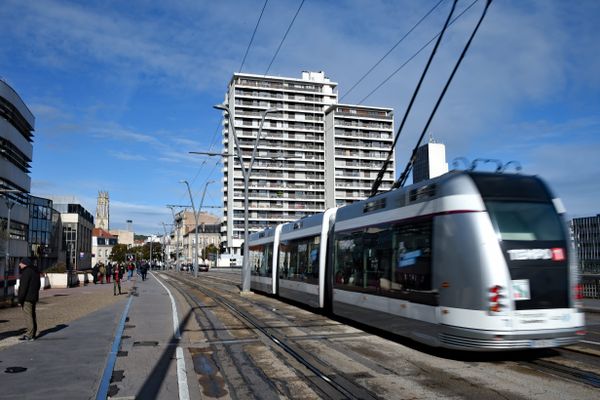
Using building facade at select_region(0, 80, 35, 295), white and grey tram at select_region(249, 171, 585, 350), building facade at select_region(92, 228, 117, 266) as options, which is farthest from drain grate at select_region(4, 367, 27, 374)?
building facade at select_region(92, 228, 117, 266)

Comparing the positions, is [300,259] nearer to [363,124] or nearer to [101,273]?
[101,273]

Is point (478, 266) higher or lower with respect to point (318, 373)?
higher

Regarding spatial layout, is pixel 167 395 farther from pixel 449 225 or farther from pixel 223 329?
pixel 223 329

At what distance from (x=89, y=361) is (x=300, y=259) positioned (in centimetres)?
918

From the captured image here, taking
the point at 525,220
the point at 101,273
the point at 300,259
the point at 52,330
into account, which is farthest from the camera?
the point at 101,273

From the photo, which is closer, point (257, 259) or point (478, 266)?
point (478, 266)

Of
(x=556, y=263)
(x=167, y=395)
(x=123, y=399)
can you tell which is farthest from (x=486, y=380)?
(x=123, y=399)

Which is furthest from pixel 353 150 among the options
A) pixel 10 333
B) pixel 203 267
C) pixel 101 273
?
pixel 10 333

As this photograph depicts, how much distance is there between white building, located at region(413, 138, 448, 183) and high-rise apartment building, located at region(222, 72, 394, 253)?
87327mm

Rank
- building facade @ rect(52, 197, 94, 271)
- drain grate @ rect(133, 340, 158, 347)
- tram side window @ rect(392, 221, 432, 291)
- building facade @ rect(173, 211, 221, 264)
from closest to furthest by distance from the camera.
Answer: tram side window @ rect(392, 221, 432, 291) < drain grate @ rect(133, 340, 158, 347) < building facade @ rect(52, 197, 94, 271) < building facade @ rect(173, 211, 221, 264)

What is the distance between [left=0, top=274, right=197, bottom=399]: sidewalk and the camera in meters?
6.65

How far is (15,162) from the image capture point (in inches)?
Result: 2156

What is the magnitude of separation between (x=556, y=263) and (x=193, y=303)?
14.2m

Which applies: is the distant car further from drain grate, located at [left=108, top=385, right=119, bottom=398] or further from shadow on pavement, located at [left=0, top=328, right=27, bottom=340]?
drain grate, located at [left=108, top=385, right=119, bottom=398]
